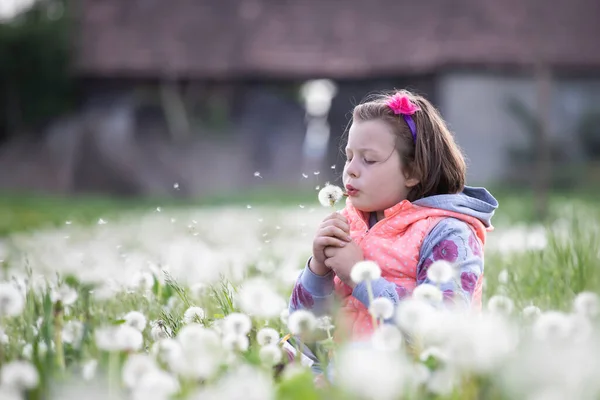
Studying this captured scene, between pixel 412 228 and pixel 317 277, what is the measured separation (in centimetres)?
33

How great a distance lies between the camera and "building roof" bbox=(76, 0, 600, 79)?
18531 millimetres

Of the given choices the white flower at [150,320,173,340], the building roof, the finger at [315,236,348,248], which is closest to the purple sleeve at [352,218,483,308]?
the finger at [315,236,348,248]

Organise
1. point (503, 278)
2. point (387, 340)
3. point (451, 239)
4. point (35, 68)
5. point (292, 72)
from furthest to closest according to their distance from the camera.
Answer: point (35, 68) < point (292, 72) < point (503, 278) < point (451, 239) < point (387, 340)

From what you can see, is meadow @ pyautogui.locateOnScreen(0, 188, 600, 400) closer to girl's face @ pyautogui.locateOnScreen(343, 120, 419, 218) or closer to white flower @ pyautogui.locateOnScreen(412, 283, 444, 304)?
white flower @ pyautogui.locateOnScreen(412, 283, 444, 304)

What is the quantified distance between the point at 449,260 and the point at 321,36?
56.8ft

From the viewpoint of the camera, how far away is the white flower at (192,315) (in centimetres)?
241

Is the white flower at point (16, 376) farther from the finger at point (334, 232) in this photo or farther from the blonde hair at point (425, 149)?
the blonde hair at point (425, 149)

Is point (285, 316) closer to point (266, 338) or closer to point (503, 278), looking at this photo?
point (266, 338)

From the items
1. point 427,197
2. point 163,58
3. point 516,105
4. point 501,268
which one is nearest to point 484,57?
point 516,105

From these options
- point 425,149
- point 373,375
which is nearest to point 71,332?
point 425,149

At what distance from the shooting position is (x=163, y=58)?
18641mm

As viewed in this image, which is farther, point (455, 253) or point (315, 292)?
point (315, 292)

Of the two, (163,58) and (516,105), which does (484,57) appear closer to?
(516,105)

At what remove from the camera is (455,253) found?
238cm
